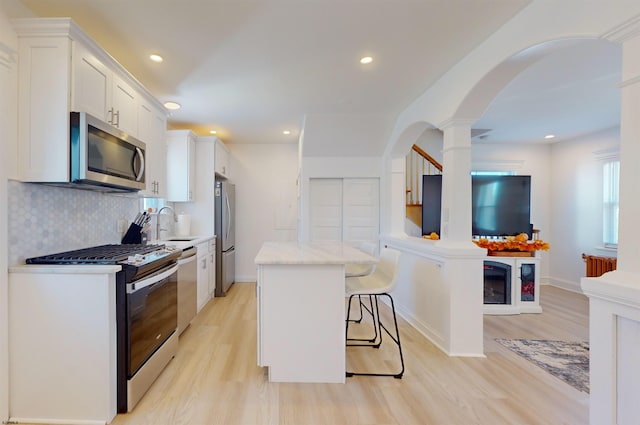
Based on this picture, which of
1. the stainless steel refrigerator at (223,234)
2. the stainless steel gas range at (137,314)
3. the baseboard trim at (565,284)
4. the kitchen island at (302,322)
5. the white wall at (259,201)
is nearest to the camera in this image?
the stainless steel gas range at (137,314)

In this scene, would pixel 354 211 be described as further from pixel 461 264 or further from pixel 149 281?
pixel 149 281

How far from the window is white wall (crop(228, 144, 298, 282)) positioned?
4799mm

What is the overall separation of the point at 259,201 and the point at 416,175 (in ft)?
8.85

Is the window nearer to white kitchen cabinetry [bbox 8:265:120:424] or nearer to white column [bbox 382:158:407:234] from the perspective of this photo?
white column [bbox 382:158:407:234]

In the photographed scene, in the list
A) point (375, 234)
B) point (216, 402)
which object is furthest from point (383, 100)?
point (216, 402)

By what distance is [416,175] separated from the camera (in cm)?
443

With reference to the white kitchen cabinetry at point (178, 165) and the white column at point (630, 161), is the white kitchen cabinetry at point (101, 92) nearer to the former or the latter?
the white kitchen cabinetry at point (178, 165)

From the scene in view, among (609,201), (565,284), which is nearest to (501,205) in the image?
(609,201)

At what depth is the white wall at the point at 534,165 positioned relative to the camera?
5039mm

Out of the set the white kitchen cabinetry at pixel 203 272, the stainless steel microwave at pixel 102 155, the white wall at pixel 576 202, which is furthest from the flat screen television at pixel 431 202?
the stainless steel microwave at pixel 102 155

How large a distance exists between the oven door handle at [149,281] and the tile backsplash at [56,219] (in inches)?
25.8

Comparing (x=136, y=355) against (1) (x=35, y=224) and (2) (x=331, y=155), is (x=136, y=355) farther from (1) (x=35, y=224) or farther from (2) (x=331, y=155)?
(2) (x=331, y=155)

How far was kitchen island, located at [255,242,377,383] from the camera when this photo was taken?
2078mm

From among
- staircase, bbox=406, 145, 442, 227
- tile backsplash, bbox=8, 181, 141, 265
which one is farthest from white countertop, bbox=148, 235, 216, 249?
staircase, bbox=406, 145, 442, 227
